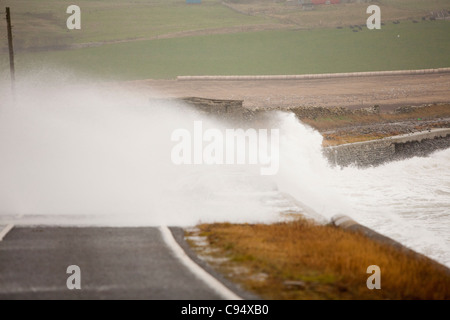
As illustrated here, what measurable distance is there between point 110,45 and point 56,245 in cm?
11508

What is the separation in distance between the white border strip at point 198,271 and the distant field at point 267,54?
87632mm

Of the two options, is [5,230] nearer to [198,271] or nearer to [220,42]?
[198,271]

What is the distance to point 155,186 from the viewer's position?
23.4 m

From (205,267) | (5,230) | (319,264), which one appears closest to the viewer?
(205,267)

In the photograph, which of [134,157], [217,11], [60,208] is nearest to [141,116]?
[134,157]

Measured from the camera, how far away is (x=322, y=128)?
59.4 meters

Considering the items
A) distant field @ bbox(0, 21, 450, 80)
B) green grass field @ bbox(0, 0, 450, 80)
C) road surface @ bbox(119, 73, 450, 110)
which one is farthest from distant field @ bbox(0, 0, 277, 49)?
road surface @ bbox(119, 73, 450, 110)

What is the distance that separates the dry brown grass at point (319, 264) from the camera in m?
11.4

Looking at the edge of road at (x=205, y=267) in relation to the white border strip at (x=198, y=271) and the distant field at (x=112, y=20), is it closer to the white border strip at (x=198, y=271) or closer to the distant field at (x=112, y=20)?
the white border strip at (x=198, y=271)

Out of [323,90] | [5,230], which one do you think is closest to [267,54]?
[323,90]

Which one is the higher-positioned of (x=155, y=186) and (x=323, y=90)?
(x=323, y=90)

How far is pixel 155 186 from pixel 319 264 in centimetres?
1119
